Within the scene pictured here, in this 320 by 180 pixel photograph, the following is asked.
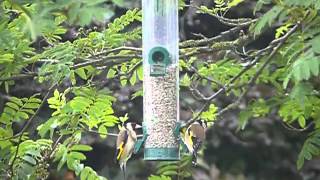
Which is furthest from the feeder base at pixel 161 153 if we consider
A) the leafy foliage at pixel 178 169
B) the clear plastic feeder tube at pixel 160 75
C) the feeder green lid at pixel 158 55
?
the leafy foliage at pixel 178 169

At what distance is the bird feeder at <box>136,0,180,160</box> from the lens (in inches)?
112

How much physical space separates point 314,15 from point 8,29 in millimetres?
927

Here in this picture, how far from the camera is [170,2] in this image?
2930 millimetres

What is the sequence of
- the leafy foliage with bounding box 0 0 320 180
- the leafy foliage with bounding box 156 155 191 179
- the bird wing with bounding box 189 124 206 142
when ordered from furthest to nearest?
the leafy foliage with bounding box 156 155 191 179 < the leafy foliage with bounding box 0 0 320 180 < the bird wing with bounding box 189 124 206 142

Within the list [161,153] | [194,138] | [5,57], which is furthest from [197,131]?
[5,57]

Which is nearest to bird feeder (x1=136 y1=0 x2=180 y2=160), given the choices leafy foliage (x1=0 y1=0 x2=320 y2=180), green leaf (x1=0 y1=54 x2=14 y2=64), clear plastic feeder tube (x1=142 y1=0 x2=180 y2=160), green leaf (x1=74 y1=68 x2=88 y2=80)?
clear plastic feeder tube (x1=142 y1=0 x2=180 y2=160)

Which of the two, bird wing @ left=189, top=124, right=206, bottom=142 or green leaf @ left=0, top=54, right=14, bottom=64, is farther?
green leaf @ left=0, top=54, right=14, bottom=64

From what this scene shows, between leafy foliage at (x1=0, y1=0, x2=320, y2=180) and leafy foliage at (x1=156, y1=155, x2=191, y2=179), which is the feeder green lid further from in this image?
leafy foliage at (x1=156, y1=155, x2=191, y2=179)

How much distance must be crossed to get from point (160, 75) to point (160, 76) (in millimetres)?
24

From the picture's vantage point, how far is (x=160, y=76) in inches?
115

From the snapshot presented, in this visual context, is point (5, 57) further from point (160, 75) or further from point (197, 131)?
point (197, 131)

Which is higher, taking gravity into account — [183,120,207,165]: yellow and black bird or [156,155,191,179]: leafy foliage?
[183,120,207,165]: yellow and black bird

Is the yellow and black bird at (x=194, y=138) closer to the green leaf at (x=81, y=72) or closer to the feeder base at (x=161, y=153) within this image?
the feeder base at (x=161, y=153)

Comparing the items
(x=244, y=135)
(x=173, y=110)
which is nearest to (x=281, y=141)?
(x=244, y=135)
